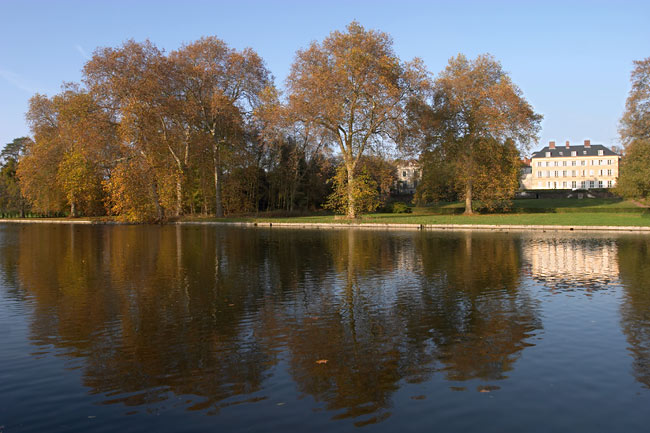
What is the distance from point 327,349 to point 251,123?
4944 centimetres

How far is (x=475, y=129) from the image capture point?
47.9 meters

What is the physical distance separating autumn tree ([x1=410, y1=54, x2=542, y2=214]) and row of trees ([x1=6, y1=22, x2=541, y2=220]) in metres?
0.13

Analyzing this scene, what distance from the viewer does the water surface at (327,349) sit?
5.38 metres

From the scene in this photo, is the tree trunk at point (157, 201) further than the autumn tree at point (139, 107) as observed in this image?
Yes

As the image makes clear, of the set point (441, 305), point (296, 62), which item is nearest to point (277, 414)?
point (441, 305)

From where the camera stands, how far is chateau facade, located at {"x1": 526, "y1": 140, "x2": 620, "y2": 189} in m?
117

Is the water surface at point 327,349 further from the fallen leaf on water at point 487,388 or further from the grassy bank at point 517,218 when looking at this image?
the grassy bank at point 517,218

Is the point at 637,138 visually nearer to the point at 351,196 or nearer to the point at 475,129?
the point at 475,129

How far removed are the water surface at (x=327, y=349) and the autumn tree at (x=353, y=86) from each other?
27.6m

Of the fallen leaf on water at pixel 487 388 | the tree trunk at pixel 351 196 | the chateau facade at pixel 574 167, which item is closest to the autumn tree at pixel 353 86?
the tree trunk at pixel 351 196

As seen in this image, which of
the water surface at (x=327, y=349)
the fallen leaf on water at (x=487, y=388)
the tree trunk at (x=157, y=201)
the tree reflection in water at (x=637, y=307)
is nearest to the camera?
the water surface at (x=327, y=349)

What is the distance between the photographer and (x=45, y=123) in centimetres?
6262

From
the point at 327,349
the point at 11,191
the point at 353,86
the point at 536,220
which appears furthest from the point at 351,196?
the point at 11,191

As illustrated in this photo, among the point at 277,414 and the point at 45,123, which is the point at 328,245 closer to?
the point at 277,414
